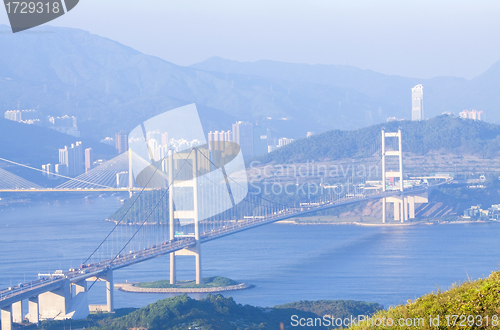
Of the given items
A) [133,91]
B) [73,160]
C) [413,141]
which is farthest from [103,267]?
[133,91]

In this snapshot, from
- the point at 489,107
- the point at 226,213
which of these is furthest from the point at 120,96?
the point at 226,213

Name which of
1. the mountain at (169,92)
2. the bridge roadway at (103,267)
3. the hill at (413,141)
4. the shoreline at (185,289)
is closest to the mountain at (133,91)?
the mountain at (169,92)

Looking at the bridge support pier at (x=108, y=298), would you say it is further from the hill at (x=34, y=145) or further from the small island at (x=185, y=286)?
the hill at (x=34, y=145)

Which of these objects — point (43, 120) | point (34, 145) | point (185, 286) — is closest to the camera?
point (185, 286)

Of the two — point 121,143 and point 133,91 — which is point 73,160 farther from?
point 133,91

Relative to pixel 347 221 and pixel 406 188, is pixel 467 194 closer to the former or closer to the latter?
pixel 406 188

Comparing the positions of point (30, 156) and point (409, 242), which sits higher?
point (30, 156)
